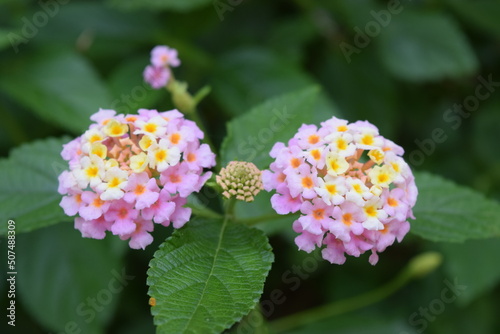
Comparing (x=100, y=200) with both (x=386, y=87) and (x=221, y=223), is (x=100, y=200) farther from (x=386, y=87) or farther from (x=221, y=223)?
(x=386, y=87)

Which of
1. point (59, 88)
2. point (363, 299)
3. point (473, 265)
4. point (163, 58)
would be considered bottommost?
point (363, 299)

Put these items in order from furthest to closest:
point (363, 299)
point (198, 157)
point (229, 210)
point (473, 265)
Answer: point (363, 299) → point (473, 265) → point (229, 210) → point (198, 157)

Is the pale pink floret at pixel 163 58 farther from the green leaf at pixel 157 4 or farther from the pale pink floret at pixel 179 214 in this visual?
the pale pink floret at pixel 179 214

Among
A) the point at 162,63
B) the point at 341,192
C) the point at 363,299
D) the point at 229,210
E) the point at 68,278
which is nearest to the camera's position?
the point at 341,192

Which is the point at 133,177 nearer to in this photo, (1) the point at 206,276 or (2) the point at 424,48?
(1) the point at 206,276

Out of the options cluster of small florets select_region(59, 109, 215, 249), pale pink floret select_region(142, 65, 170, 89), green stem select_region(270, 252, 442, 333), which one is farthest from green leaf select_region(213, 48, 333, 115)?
cluster of small florets select_region(59, 109, 215, 249)

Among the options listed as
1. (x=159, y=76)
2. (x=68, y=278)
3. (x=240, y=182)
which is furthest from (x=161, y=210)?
(x=68, y=278)
